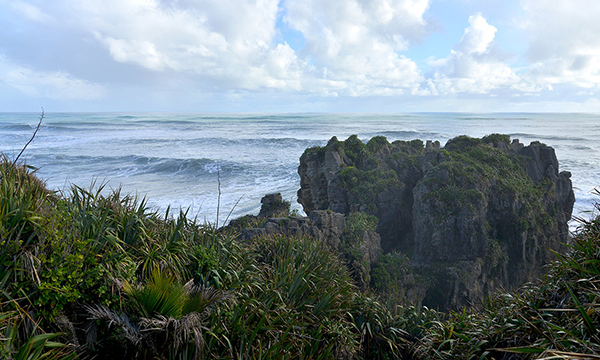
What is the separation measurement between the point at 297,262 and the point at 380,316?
1979 mm

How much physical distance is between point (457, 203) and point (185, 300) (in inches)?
509

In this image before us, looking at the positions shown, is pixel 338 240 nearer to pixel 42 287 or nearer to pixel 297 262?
pixel 297 262

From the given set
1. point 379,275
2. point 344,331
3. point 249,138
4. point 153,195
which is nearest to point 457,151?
point 379,275

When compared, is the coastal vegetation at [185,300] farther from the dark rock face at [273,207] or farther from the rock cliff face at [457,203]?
the dark rock face at [273,207]

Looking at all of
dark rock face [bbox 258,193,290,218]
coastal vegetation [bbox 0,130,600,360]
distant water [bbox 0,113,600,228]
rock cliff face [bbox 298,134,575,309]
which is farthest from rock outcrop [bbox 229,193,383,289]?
distant water [bbox 0,113,600,228]

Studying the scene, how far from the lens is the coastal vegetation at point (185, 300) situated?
12.1 feet

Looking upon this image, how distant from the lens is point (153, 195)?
90.3 feet

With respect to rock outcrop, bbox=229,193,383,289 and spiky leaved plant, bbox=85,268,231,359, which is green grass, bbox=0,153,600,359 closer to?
spiky leaved plant, bbox=85,268,231,359

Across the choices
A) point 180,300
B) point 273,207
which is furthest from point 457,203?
point 180,300

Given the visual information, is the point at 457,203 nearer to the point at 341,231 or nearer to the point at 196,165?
the point at 341,231

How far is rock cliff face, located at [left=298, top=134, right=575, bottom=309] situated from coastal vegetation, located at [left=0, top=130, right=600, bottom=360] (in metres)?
8.25

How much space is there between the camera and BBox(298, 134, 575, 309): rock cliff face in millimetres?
14203

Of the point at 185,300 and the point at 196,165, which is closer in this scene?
the point at 185,300

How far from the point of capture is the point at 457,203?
14.6 meters
